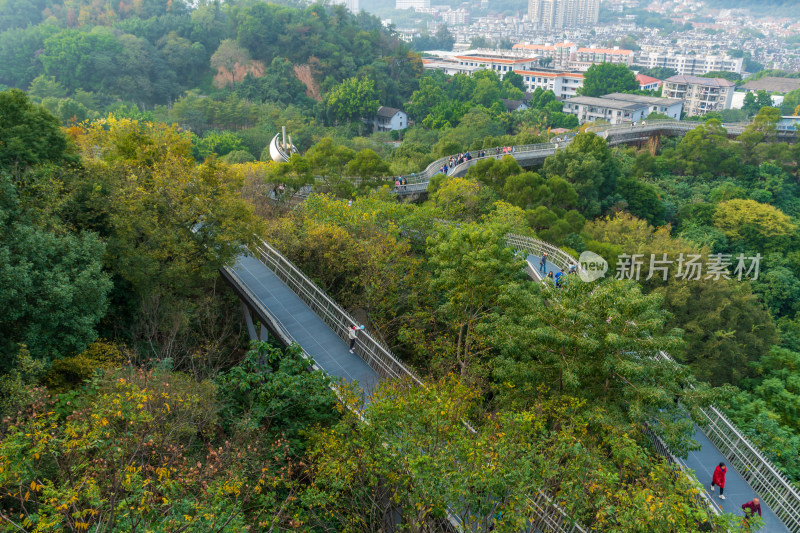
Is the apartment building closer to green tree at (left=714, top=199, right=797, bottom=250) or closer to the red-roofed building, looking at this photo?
the red-roofed building

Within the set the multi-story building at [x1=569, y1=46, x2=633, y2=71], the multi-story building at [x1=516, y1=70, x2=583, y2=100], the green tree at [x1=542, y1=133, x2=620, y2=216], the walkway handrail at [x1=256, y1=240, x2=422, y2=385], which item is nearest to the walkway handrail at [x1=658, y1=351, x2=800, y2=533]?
the walkway handrail at [x1=256, y1=240, x2=422, y2=385]

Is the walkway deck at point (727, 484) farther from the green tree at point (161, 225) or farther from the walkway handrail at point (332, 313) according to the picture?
the green tree at point (161, 225)

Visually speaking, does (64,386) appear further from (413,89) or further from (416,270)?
(413,89)

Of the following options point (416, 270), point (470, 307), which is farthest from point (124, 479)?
point (416, 270)

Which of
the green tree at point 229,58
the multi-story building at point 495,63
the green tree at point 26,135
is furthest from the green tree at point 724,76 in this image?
the green tree at point 26,135

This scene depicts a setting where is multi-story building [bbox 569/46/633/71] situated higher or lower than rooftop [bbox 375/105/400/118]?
lower

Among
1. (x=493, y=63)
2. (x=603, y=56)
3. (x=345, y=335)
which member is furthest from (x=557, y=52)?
(x=345, y=335)
